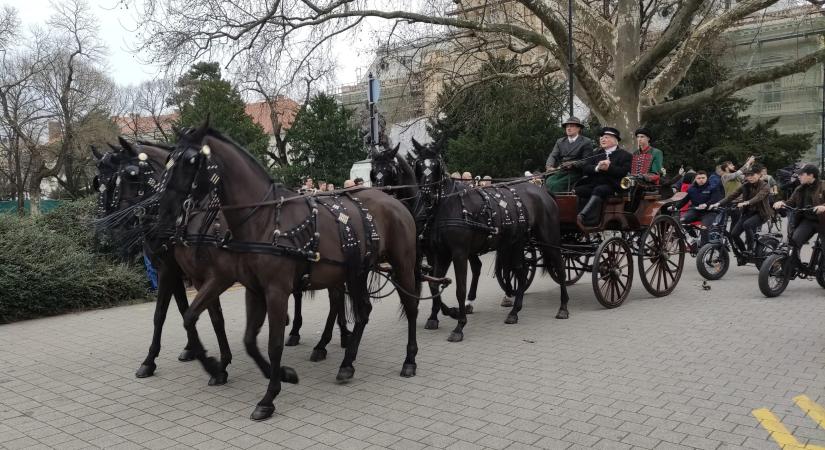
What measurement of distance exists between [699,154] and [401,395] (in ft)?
77.3

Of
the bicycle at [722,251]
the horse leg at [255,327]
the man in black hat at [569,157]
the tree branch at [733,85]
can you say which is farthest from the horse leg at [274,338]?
the tree branch at [733,85]

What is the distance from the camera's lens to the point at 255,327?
5.19 meters

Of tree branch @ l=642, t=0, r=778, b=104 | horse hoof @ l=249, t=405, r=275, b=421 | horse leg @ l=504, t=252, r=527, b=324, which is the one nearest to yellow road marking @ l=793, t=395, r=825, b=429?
horse leg @ l=504, t=252, r=527, b=324

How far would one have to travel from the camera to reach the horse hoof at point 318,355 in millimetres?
6449

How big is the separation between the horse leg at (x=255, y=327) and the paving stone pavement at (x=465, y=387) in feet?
1.10

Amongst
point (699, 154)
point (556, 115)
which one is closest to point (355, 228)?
point (556, 115)

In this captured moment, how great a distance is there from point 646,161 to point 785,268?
8.52 feet

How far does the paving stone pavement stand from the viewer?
434cm

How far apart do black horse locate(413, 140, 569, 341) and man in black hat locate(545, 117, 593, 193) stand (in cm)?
72

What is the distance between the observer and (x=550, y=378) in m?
5.58

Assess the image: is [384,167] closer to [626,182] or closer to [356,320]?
[356,320]

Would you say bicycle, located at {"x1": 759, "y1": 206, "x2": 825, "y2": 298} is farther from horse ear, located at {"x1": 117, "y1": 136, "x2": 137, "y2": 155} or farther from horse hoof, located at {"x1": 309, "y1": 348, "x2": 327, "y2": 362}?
horse ear, located at {"x1": 117, "y1": 136, "x2": 137, "y2": 155}

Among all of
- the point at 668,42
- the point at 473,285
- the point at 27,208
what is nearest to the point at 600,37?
the point at 668,42

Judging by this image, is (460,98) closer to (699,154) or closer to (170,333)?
(699,154)
